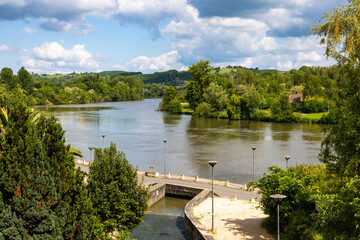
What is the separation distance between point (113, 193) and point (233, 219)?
28.1ft

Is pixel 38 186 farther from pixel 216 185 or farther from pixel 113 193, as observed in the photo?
pixel 216 185

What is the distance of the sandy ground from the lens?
19969mm

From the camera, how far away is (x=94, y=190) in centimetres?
1891

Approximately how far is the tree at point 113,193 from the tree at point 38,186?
4.54 meters

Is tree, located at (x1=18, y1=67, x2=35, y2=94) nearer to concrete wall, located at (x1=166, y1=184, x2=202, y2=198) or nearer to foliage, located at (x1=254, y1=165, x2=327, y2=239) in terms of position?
concrete wall, located at (x1=166, y1=184, x2=202, y2=198)

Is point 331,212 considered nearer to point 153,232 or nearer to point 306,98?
point 153,232

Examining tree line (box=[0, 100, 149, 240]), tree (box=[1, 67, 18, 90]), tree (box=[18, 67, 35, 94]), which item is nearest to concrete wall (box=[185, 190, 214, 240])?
tree line (box=[0, 100, 149, 240])

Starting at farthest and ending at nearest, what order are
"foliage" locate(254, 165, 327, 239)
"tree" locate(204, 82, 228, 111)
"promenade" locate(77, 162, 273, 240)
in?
"tree" locate(204, 82, 228, 111), "promenade" locate(77, 162, 273, 240), "foliage" locate(254, 165, 327, 239)

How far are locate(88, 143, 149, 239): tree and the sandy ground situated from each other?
16.5 ft

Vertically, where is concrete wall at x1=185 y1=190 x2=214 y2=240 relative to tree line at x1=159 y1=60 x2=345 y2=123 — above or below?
below

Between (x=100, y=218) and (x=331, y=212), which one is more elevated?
(x=331, y=212)

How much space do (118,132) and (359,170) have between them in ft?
201

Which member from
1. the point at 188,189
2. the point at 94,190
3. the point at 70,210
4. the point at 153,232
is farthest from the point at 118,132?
the point at 70,210

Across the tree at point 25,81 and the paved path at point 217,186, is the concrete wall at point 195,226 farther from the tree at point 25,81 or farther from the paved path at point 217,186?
the tree at point 25,81
